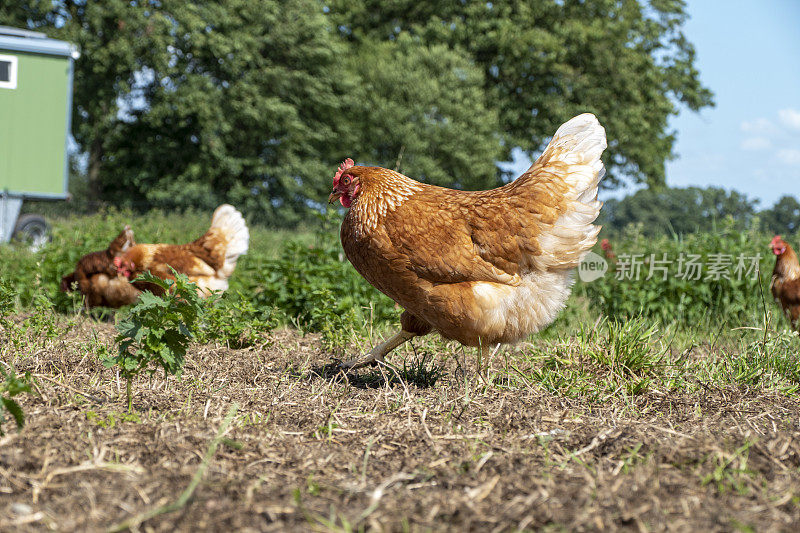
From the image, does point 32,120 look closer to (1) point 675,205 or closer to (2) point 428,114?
(2) point 428,114

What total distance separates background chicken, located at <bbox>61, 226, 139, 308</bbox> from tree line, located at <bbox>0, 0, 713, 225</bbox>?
50.1 feet

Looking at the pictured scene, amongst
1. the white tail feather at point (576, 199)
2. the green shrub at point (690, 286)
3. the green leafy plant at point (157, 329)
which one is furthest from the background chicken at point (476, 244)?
the green shrub at point (690, 286)

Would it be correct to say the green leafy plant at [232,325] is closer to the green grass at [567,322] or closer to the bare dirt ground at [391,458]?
the green grass at [567,322]

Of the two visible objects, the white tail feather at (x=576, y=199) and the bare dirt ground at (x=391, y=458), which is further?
the white tail feather at (x=576, y=199)

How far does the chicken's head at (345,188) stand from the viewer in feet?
13.1

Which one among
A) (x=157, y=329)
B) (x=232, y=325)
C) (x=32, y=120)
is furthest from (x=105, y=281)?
(x=32, y=120)

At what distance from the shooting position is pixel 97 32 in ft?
65.7

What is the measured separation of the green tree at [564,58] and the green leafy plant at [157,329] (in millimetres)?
22841

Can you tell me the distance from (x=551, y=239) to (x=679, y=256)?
376 cm

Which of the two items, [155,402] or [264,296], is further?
[264,296]

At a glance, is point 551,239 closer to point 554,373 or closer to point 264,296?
point 554,373

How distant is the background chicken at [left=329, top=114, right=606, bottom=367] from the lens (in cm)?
361

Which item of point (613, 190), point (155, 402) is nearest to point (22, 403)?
point (155, 402)

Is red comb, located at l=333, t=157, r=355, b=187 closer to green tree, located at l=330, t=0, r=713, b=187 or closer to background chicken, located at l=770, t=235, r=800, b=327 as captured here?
background chicken, located at l=770, t=235, r=800, b=327
